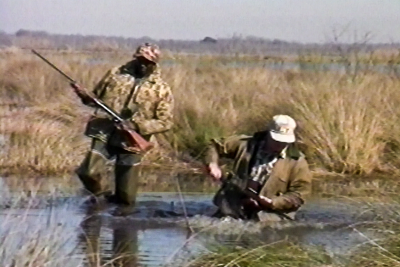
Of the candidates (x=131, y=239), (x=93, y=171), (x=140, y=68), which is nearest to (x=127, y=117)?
(x=140, y=68)

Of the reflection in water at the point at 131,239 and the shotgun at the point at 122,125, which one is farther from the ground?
the shotgun at the point at 122,125

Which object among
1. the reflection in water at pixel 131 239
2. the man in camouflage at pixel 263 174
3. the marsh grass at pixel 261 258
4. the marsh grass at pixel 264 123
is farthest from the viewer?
the marsh grass at pixel 264 123

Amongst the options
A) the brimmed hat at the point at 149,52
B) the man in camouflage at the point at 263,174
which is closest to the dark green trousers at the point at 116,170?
the brimmed hat at the point at 149,52

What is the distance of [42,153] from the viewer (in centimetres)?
1295

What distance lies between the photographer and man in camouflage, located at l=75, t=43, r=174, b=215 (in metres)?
10.7

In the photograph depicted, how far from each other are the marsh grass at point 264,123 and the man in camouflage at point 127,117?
2033 millimetres

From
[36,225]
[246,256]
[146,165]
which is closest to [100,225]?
[36,225]

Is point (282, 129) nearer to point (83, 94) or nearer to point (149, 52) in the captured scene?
point (149, 52)

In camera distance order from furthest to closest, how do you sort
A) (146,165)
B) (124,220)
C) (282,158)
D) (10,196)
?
(146,165) → (10,196) → (124,220) → (282,158)

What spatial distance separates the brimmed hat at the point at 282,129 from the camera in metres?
8.97

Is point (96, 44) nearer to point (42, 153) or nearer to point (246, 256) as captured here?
point (42, 153)

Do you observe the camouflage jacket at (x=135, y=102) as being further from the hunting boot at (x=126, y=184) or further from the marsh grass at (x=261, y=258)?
the marsh grass at (x=261, y=258)

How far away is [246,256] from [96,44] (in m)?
35.6

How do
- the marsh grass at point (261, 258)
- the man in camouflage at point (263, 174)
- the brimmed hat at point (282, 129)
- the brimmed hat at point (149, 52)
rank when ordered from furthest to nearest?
the brimmed hat at point (149, 52), the man in camouflage at point (263, 174), the brimmed hat at point (282, 129), the marsh grass at point (261, 258)
